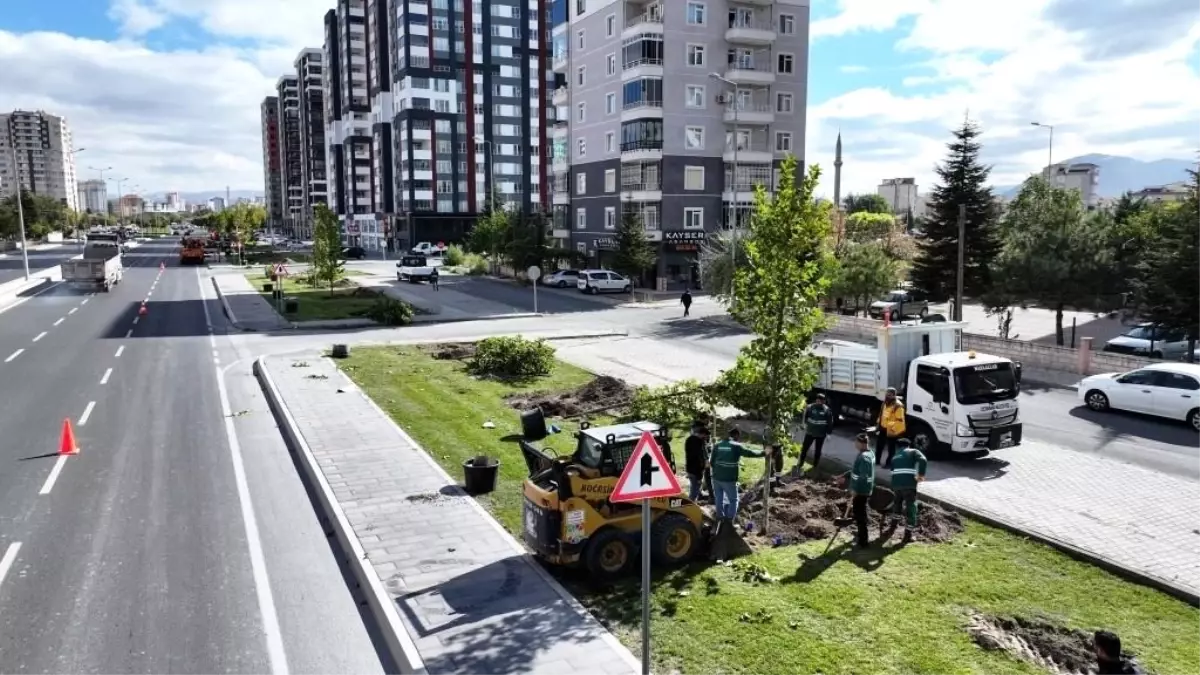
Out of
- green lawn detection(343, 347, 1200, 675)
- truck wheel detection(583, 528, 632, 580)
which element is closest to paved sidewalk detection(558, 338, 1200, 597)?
green lawn detection(343, 347, 1200, 675)

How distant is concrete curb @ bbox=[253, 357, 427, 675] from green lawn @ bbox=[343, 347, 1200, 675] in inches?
84.8

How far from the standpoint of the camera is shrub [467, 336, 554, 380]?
1019 inches

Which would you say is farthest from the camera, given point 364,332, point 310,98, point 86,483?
point 310,98

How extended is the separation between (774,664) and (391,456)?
9.93m

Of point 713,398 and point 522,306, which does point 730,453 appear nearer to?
point 713,398

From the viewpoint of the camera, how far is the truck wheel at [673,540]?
A: 10.8 m

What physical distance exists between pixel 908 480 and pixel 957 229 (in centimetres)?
3180

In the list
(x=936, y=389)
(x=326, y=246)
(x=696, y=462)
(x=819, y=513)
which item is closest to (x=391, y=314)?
(x=326, y=246)

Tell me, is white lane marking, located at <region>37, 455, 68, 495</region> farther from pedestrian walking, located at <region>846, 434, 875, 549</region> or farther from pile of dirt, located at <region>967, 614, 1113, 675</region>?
pile of dirt, located at <region>967, 614, 1113, 675</region>

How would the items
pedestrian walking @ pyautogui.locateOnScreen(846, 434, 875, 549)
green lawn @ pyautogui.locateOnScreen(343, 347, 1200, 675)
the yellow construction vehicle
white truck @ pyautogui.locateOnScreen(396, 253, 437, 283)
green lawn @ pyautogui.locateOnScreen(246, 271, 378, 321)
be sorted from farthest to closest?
white truck @ pyautogui.locateOnScreen(396, 253, 437, 283), green lawn @ pyautogui.locateOnScreen(246, 271, 378, 321), pedestrian walking @ pyautogui.locateOnScreen(846, 434, 875, 549), the yellow construction vehicle, green lawn @ pyautogui.locateOnScreen(343, 347, 1200, 675)

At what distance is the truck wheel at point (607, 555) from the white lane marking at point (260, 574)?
359cm

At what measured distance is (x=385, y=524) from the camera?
1265cm

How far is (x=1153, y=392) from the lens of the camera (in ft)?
66.3

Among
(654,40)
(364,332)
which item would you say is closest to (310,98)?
(654,40)
